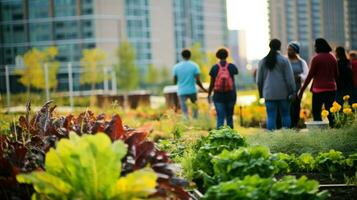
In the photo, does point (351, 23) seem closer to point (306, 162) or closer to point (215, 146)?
point (306, 162)

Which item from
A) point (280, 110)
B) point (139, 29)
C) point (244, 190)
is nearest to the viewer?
point (244, 190)

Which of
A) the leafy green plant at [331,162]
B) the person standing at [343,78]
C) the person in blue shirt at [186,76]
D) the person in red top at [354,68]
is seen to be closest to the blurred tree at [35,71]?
the person in blue shirt at [186,76]

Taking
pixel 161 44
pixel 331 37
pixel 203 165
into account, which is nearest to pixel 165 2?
pixel 161 44

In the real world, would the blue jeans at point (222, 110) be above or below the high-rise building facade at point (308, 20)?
below

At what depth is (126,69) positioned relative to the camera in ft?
223

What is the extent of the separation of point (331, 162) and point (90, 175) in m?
3.84

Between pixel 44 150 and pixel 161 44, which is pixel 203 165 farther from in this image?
pixel 161 44

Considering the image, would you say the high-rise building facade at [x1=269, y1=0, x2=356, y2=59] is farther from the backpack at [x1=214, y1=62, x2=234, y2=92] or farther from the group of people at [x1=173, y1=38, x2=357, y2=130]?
the backpack at [x1=214, y1=62, x2=234, y2=92]

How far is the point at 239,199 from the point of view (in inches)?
188

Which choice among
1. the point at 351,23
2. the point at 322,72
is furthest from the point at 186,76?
the point at 351,23

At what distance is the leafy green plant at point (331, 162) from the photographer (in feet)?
25.3

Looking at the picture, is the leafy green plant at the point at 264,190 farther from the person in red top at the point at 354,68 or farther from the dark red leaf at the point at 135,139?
the person in red top at the point at 354,68

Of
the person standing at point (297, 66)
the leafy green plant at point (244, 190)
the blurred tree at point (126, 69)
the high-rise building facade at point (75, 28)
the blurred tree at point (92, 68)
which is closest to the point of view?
the leafy green plant at point (244, 190)

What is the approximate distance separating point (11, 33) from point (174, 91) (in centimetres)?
7317
